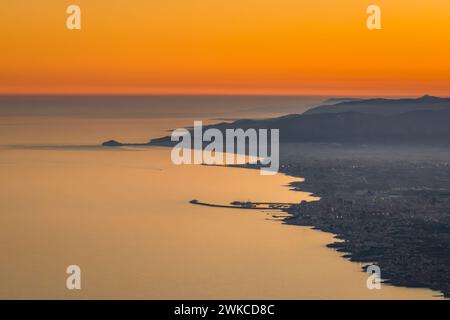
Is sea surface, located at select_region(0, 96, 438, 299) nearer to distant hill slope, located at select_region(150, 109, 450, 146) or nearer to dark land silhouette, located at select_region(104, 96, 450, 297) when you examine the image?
dark land silhouette, located at select_region(104, 96, 450, 297)

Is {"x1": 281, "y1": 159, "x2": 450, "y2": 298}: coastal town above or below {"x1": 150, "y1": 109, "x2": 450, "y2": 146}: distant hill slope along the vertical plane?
below

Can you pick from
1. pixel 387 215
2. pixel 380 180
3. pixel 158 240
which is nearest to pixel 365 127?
pixel 380 180

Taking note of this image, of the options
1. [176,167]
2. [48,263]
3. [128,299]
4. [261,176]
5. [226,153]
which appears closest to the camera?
[128,299]

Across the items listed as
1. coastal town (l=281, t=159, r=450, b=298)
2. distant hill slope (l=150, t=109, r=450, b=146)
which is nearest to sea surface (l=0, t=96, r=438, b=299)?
coastal town (l=281, t=159, r=450, b=298)

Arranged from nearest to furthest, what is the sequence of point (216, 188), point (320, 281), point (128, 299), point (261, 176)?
point (128, 299), point (320, 281), point (216, 188), point (261, 176)

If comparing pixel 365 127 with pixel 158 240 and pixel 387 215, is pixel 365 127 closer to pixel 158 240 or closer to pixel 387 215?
pixel 387 215

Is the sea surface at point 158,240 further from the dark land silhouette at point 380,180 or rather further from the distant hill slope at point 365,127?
the distant hill slope at point 365,127

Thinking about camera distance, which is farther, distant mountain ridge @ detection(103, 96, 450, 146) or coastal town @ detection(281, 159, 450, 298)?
distant mountain ridge @ detection(103, 96, 450, 146)

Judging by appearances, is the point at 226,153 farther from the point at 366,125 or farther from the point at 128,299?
the point at 128,299

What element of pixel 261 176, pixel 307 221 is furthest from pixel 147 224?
pixel 261 176
